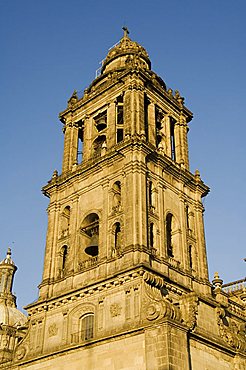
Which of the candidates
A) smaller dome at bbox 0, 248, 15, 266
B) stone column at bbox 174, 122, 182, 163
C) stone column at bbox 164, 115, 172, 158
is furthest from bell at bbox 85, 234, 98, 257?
smaller dome at bbox 0, 248, 15, 266

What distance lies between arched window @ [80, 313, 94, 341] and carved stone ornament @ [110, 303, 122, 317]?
1.85 meters

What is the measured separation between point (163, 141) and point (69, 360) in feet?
55.7

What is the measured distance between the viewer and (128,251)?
30.0 meters

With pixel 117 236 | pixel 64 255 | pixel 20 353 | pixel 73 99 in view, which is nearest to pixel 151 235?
pixel 117 236

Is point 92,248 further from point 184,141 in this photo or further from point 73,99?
point 73,99

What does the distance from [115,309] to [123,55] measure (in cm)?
2175

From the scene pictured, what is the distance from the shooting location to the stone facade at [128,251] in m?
27.8

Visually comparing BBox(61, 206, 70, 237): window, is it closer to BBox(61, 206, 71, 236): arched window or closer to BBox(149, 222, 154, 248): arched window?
BBox(61, 206, 71, 236): arched window

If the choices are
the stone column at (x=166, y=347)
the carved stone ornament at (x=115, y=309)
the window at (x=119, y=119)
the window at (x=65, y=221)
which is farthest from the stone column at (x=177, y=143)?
the stone column at (x=166, y=347)

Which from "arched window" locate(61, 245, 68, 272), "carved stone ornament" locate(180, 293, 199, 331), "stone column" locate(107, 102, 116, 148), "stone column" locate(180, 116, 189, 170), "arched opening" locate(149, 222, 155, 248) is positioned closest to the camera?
"carved stone ornament" locate(180, 293, 199, 331)

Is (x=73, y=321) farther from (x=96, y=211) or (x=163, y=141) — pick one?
(x=163, y=141)

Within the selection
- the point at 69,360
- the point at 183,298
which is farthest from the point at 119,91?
the point at 69,360

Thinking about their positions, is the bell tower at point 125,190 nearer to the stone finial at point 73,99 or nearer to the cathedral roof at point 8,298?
the stone finial at point 73,99

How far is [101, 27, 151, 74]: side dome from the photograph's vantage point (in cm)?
4278
